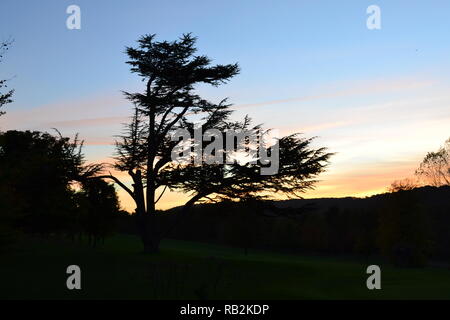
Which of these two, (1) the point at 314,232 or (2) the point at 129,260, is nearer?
(2) the point at 129,260

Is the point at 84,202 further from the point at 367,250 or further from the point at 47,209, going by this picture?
the point at 367,250

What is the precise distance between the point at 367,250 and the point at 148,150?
2141 inches

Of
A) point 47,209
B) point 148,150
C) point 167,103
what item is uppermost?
point 167,103

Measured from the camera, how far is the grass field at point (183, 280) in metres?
23.6

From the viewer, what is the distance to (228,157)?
3581cm

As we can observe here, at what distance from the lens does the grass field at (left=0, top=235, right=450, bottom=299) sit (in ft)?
77.5

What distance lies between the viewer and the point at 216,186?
119ft

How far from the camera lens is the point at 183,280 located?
26.5 metres

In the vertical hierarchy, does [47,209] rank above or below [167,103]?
below
